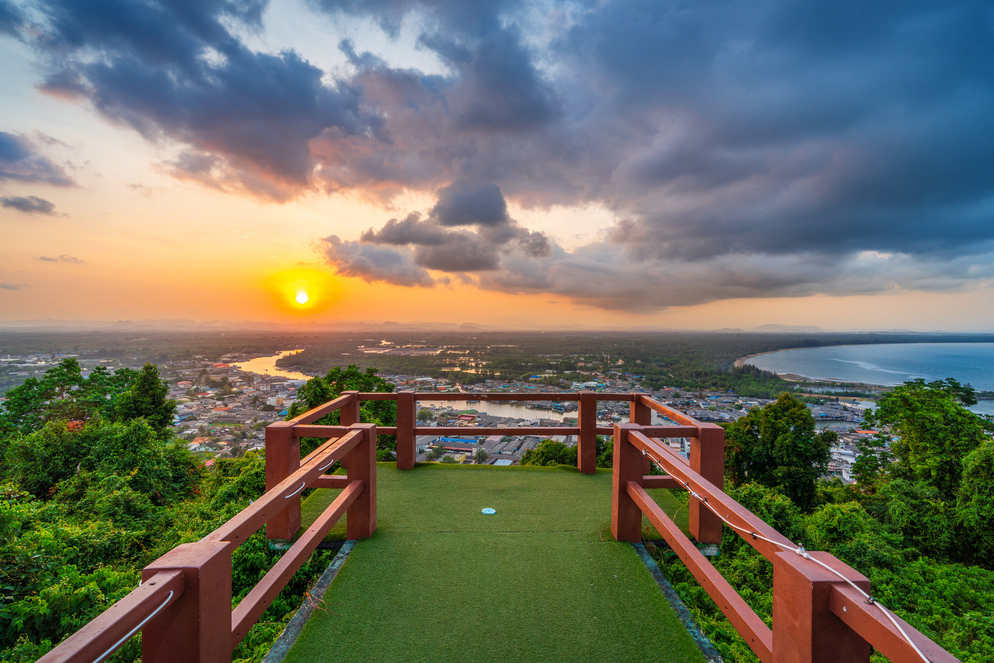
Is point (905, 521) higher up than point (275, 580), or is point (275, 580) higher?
point (275, 580)

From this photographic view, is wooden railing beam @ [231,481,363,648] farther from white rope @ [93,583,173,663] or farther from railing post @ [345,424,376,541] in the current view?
white rope @ [93,583,173,663]

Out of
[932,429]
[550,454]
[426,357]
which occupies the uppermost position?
[426,357]

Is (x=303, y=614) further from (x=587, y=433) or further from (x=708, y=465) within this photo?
(x=587, y=433)

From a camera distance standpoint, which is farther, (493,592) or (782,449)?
(782,449)

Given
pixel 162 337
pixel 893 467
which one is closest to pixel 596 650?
pixel 893 467

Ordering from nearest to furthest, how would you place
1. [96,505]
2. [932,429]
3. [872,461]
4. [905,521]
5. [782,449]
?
[96,505], [905,521], [932,429], [872,461], [782,449]

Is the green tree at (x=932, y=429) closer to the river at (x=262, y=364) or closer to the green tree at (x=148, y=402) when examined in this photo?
the green tree at (x=148, y=402)

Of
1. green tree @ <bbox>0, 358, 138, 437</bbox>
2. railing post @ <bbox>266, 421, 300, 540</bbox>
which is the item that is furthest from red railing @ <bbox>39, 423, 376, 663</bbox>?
green tree @ <bbox>0, 358, 138, 437</bbox>

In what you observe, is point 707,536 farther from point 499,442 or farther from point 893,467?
point 893,467

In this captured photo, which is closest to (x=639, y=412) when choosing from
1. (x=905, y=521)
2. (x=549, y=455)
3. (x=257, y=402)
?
(x=549, y=455)
